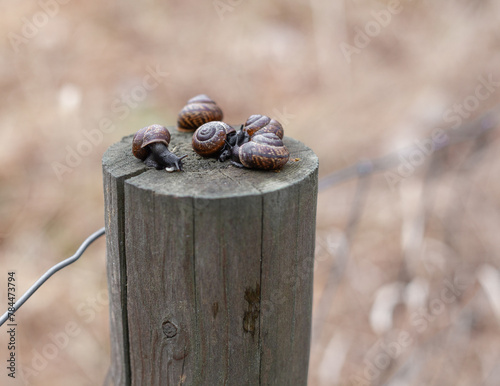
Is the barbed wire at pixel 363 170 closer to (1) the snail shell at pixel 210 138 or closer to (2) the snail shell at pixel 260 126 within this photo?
(2) the snail shell at pixel 260 126

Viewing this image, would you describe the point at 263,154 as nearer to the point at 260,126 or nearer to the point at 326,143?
the point at 260,126

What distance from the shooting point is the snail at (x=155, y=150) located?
1.52 m

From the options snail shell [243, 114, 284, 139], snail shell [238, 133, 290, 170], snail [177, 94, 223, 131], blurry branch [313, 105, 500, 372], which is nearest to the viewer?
snail shell [238, 133, 290, 170]

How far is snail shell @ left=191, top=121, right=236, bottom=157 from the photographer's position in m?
1.59

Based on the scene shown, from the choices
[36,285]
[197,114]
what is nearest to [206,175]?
[197,114]

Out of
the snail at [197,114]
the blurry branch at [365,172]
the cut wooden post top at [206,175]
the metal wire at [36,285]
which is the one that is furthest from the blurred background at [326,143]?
the metal wire at [36,285]

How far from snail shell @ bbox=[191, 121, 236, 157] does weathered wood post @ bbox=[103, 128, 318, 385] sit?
12cm

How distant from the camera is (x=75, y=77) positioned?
224 inches

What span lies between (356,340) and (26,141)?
3.75 m

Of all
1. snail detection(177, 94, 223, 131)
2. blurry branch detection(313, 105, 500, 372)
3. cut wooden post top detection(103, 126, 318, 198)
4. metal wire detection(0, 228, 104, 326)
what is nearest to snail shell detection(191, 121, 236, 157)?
cut wooden post top detection(103, 126, 318, 198)

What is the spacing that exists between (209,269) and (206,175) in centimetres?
31

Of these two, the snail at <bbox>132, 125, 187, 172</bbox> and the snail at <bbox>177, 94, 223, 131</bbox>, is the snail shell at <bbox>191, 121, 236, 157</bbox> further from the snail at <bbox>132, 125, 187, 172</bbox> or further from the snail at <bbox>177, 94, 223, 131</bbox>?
the snail at <bbox>177, 94, 223, 131</bbox>

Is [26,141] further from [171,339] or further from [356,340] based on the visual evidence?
[171,339]

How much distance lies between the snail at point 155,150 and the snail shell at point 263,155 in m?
0.21
